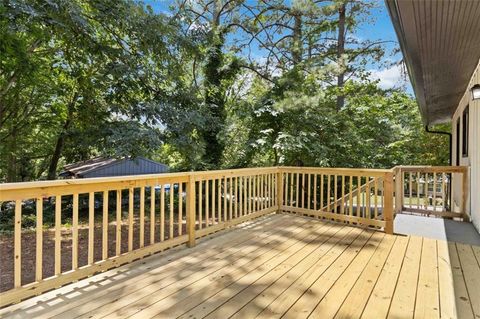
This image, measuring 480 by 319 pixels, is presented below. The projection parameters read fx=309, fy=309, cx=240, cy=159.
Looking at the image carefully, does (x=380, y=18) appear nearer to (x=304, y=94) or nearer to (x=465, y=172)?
(x=304, y=94)

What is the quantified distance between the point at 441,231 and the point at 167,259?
384cm

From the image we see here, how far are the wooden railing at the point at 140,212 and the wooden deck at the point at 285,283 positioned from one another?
0.16 m

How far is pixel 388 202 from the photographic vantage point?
431 centimetres

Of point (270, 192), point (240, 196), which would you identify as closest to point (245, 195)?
point (240, 196)

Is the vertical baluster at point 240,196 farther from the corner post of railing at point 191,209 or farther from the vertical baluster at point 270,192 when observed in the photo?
the corner post of railing at point 191,209

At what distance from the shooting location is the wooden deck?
7.42ft

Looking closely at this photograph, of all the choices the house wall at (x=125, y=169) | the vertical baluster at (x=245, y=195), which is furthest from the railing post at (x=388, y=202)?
the house wall at (x=125, y=169)

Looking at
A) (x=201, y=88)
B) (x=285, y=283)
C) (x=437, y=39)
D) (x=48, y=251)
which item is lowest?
(x=48, y=251)

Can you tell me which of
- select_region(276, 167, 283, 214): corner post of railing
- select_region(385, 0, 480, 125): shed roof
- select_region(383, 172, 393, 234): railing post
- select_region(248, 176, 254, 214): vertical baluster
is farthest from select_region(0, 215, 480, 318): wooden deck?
select_region(385, 0, 480, 125): shed roof

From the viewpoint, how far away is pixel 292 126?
307 inches

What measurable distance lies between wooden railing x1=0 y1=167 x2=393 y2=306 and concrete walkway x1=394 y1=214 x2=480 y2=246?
1.40 feet

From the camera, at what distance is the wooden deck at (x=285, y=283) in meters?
2.26

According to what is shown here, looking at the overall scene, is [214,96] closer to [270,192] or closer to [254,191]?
[270,192]

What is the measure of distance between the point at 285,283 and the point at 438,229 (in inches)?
122
